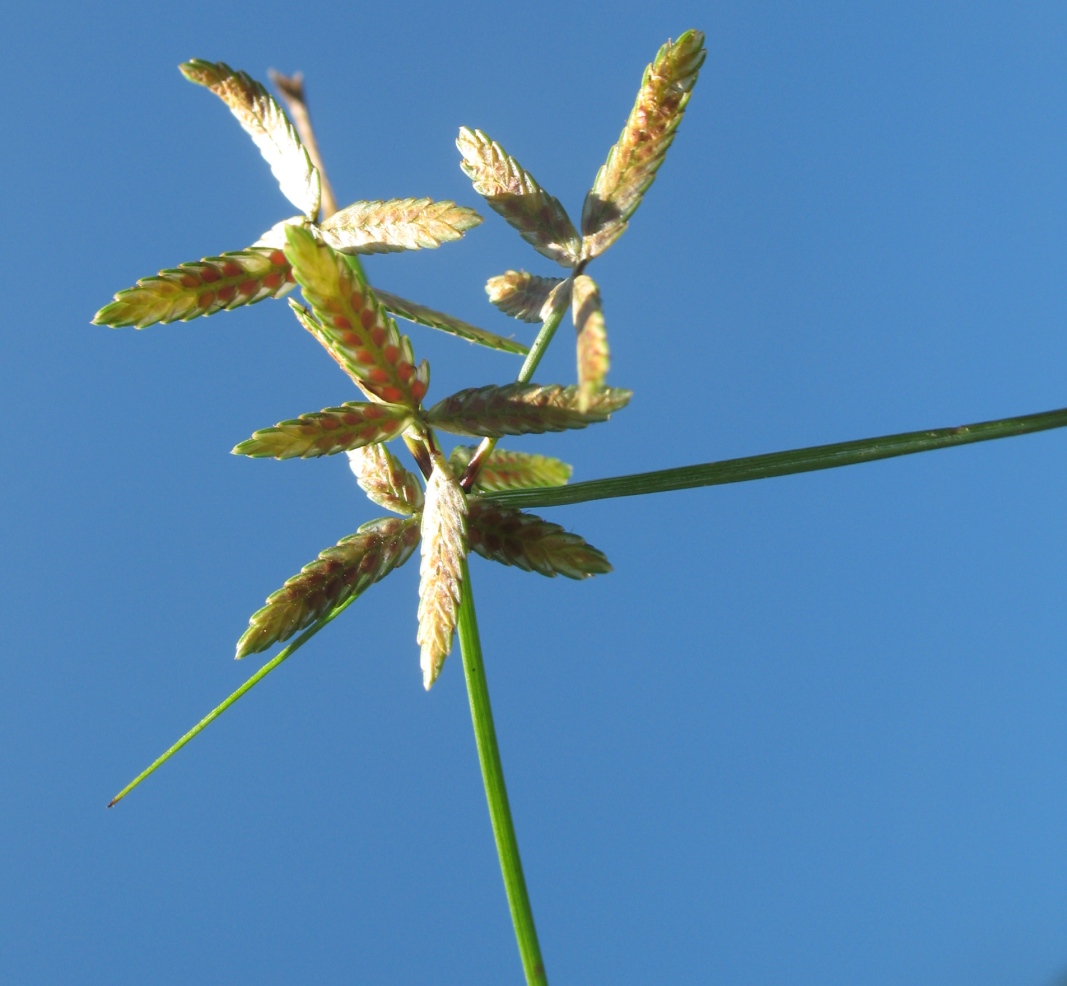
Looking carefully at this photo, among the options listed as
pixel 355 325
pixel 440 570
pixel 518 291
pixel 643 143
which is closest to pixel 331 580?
pixel 440 570

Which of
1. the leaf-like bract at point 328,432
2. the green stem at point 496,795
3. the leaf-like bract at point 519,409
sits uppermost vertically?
the leaf-like bract at point 328,432

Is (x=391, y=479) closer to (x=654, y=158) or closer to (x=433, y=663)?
(x=433, y=663)

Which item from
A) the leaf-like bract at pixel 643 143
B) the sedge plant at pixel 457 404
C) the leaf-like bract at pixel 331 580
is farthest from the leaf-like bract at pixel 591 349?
the leaf-like bract at pixel 331 580

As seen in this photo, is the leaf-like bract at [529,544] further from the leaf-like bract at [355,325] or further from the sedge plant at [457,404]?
the leaf-like bract at [355,325]

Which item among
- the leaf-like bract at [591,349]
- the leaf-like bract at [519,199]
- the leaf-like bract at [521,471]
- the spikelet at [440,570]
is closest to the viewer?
the leaf-like bract at [591,349]

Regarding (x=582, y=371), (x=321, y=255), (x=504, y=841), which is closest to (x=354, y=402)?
(x=321, y=255)

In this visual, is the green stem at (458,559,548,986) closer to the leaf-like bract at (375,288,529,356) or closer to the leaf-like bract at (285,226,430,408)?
the leaf-like bract at (285,226,430,408)
